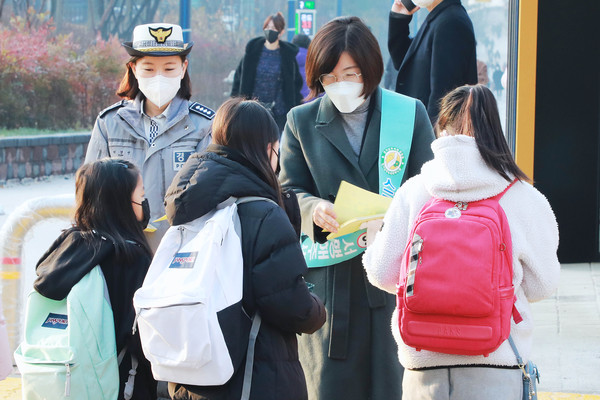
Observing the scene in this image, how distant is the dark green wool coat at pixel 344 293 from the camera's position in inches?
146

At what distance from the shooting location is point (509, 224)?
2861 millimetres

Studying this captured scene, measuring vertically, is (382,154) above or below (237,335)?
above

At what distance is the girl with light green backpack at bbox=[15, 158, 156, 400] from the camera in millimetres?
3330

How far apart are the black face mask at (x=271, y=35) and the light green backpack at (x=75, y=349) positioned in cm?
774

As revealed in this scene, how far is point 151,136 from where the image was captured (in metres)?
4.49

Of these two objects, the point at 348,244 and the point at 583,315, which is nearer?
the point at 348,244

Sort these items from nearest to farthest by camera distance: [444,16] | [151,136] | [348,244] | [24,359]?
[24,359], [348,244], [151,136], [444,16]

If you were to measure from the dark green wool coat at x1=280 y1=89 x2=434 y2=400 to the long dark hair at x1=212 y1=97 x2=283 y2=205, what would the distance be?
63 cm

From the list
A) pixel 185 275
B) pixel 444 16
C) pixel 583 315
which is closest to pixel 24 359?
pixel 185 275

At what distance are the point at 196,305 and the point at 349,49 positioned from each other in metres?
1.43

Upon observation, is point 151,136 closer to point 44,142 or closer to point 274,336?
point 274,336

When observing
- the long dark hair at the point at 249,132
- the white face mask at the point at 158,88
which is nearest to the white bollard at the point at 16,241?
the white face mask at the point at 158,88

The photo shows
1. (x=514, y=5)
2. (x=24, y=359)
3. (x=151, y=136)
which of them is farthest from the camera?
(x=514, y=5)

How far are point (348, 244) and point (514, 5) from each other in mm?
4851
